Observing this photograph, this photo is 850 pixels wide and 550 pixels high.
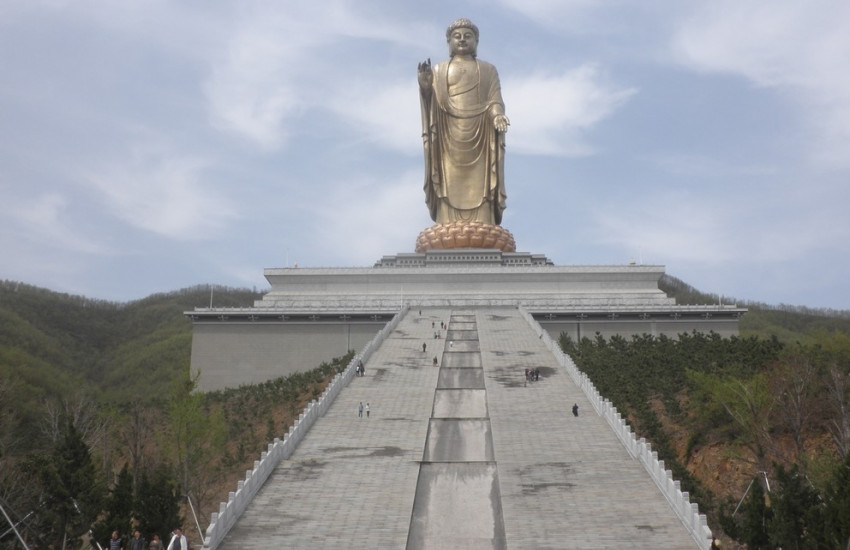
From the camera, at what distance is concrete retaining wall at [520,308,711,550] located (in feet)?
31.0

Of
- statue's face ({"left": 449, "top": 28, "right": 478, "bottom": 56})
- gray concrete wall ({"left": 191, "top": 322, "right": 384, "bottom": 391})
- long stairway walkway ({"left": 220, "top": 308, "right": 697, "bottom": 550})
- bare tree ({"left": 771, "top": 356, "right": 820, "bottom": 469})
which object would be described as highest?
statue's face ({"left": 449, "top": 28, "right": 478, "bottom": 56})

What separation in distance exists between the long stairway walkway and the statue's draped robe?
15873 mm

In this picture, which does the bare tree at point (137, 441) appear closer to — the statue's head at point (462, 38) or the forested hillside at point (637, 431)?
the forested hillside at point (637, 431)

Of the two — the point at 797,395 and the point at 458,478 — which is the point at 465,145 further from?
the point at 458,478

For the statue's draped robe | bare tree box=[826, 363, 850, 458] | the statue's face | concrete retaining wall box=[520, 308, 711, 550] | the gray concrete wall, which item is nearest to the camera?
concrete retaining wall box=[520, 308, 711, 550]

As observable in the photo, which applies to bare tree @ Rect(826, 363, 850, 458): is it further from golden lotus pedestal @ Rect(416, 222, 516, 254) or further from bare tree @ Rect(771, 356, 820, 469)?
golden lotus pedestal @ Rect(416, 222, 516, 254)

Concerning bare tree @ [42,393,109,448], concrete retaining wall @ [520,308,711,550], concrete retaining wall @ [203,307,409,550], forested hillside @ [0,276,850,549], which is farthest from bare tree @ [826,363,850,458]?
bare tree @ [42,393,109,448]

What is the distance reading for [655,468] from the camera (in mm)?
11234

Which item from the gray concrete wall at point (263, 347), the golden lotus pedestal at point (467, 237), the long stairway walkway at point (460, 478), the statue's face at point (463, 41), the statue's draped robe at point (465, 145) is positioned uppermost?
the statue's face at point (463, 41)

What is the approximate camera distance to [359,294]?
2864 centimetres

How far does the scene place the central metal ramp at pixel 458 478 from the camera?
9734mm

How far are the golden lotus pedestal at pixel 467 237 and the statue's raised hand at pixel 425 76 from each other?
5.09 meters

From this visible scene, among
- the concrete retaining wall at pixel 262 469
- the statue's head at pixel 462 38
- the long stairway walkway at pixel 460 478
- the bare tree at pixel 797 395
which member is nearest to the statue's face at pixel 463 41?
the statue's head at pixel 462 38

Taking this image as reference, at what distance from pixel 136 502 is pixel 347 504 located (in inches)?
96.7
